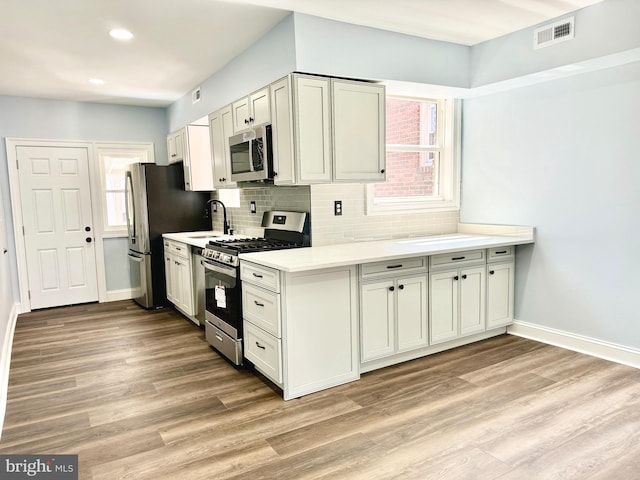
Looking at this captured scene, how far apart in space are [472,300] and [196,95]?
12.3 ft

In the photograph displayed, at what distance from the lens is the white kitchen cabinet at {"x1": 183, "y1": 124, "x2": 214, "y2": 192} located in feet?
17.1

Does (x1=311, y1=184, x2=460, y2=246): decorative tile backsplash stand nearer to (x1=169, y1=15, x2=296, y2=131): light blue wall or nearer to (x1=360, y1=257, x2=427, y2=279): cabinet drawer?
(x1=360, y1=257, x2=427, y2=279): cabinet drawer

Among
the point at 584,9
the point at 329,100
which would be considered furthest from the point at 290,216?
the point at 584,9

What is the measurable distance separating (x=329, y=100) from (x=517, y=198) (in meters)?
2.01

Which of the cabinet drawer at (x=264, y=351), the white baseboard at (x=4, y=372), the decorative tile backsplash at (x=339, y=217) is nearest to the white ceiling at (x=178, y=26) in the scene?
the decorative tile backsplash at (x=339, y=217)

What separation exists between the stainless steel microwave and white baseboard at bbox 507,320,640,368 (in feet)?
8.77

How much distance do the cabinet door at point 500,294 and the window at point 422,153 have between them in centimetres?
90

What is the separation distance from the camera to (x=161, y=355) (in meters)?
3.84

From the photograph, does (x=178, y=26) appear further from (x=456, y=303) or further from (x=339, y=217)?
(x=456, y=303)

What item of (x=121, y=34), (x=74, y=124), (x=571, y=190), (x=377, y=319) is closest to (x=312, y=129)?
(x=377, y=319)

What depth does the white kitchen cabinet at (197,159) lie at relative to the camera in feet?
17.1

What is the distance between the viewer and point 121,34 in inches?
136

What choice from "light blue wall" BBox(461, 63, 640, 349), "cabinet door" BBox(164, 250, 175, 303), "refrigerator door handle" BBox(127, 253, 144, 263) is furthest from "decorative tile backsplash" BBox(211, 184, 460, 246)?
"refrigerator door handle" BBox(127, 253, 144, 263)

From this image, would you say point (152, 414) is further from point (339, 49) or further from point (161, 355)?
point (339, 49)
